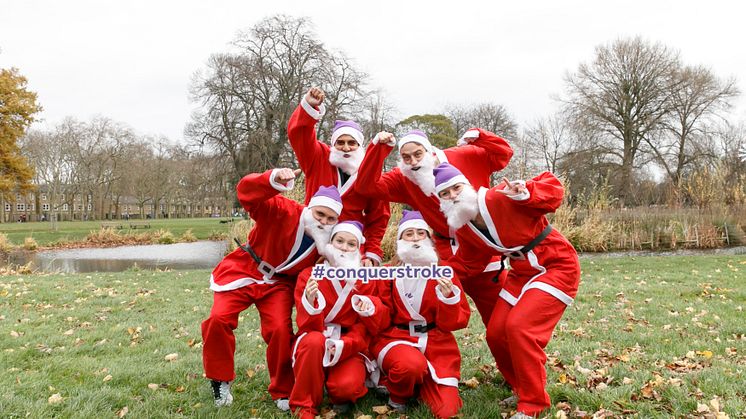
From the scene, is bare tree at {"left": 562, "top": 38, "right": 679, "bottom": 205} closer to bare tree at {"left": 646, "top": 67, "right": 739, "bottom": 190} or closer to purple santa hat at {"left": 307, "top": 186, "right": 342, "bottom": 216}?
bare tree at {"left": 646, "top": 67, "right": 739, "bottom": 190}

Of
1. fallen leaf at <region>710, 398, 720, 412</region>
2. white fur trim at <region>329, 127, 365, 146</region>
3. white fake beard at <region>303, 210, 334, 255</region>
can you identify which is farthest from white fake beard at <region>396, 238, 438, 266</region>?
fallen leaf at <region>710, 398, 720, 412</region>

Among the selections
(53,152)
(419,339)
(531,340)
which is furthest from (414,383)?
(53,152)

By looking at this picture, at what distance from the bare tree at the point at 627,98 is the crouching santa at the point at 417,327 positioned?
30.8 meters

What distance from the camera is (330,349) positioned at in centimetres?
360

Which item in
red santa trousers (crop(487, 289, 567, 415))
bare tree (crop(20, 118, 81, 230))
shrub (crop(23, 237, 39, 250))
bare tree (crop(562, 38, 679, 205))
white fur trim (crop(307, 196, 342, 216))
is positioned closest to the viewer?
red santa trousers (crop(487, 289, 567, 415))

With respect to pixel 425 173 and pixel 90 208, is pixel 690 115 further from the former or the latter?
pixel 90 208

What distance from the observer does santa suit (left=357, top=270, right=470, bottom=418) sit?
3.62 meters

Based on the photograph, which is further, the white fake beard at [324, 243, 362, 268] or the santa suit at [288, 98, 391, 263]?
the santa suit at [288, 98, 391, 263]

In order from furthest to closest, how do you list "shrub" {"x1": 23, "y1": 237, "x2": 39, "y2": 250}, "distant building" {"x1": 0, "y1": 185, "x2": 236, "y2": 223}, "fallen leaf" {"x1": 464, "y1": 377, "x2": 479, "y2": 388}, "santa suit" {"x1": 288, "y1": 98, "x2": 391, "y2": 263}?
"distant building" {"x1": 0, "y1": 185, "x2": 236, "y2": 223} → "shrub" {"x1": 23, "y1": 237, "x2": 39, "y2": 250} → "fallen leaf" {"x1": 464, "y1": 377, "x2": 479, "y2": 388} → "santa suit" {"x1": 288, "y1": 98, "x2": 391, "y2": 263}

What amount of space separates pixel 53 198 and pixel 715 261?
190 feet

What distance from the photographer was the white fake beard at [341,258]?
3566 millimetres

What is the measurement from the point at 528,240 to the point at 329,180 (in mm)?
1704

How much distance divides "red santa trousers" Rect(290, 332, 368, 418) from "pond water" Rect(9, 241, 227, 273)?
12.9 meters

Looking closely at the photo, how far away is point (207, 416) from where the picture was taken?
3660mm
